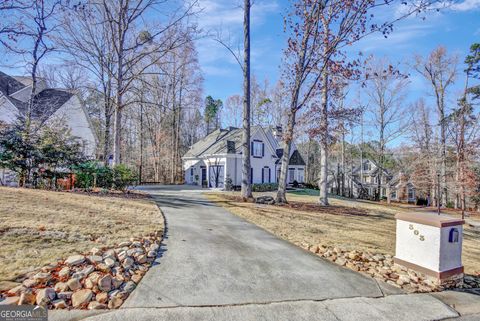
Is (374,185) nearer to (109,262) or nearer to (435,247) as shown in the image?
(435,247)

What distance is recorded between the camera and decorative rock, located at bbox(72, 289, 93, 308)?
9.58ft

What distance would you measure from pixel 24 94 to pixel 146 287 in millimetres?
24192

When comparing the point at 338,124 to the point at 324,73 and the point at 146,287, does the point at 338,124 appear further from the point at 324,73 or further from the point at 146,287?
the point at 146,287

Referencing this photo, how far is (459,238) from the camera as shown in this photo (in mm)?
4320

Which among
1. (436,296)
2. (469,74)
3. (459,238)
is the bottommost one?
(436,296)

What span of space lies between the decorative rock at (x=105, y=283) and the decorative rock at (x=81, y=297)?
5.4 inches

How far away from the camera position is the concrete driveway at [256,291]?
9.87ft

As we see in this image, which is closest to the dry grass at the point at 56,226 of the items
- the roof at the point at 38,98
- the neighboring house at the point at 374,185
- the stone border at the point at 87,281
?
the stone border at the point at 87,281

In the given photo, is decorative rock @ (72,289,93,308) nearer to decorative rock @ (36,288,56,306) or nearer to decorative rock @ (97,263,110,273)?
decorative rock @ (36,288,56,306)

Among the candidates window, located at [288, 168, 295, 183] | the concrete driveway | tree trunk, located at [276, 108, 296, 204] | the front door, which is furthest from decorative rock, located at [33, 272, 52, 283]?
window, located at [288, 168, 295, 183]

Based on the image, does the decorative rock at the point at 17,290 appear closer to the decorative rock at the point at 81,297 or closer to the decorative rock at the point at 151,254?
the decorative rock at the point at 81,297

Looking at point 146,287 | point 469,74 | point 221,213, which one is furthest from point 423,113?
point 146,287

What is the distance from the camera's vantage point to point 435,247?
416 centimetres

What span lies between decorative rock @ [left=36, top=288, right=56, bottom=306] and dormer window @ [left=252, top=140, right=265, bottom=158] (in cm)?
2100
